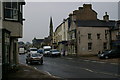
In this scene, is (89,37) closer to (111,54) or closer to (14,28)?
(111,54)

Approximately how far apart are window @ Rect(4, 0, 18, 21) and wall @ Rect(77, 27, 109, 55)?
129ft

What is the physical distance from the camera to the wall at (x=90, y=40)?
204 feet

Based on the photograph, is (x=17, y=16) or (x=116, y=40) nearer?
(x=17, y=16)

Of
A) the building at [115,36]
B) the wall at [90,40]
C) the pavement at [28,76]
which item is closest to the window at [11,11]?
the pavement at [28,76]

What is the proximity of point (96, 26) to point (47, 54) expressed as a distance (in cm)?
1505

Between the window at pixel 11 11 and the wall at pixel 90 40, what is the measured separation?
3929 cm

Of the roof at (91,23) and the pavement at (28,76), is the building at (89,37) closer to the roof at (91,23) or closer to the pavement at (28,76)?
the roof at (91,23)

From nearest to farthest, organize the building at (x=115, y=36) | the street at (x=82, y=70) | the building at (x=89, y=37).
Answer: the street at (x=82, y=70)
the building at (x=115, y=36)
the building at (x=89, y=37)

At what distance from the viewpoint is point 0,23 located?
19.7 metres

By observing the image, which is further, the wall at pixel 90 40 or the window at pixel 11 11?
the wall at pixel 90 40

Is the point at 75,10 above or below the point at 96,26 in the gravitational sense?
above

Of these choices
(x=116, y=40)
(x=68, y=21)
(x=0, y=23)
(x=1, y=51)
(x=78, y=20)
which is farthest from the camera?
(x=68, y=21)

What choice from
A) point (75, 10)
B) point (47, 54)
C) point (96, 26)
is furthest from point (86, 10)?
point (47, 54)

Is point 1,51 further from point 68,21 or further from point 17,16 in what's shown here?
point 68,21
